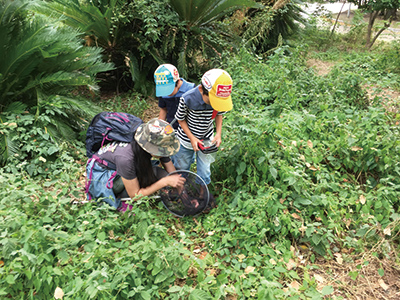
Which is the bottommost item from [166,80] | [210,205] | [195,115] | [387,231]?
[210,205]

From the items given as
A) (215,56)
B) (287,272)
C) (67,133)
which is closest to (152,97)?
(215,56)

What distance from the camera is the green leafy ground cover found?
6.38 feet

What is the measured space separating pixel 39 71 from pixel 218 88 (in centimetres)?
268

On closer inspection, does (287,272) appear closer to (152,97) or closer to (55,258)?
(55,258)

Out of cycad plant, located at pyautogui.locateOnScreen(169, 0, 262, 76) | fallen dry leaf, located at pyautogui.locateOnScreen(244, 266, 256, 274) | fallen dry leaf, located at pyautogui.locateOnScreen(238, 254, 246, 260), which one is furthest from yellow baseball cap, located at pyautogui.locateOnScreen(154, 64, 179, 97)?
cycad plant, located at pyautogui.locateOnScreen(169, 0, 262, 76)

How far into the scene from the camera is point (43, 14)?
4477 millimetres

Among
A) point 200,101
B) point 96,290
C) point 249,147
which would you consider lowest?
point 96,290

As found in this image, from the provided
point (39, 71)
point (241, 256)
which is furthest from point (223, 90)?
point (39, 71)

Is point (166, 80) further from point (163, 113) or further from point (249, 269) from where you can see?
point (249, 269)

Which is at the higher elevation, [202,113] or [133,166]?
[202,113]

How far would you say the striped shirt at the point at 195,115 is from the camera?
2660 mm

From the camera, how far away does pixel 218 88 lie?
2473mm

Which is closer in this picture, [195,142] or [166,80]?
[195,142]

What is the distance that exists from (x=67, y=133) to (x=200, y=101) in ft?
6.42
